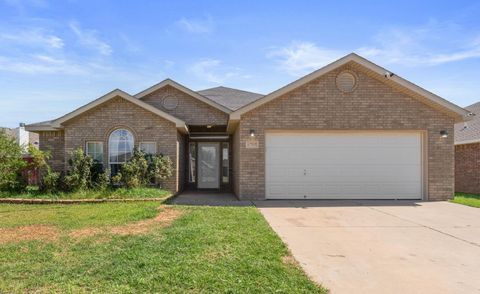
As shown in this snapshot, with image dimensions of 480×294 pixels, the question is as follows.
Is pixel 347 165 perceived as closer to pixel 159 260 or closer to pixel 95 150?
pixel 159 260

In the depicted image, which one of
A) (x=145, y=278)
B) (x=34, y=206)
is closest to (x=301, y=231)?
(x=145, y=278)

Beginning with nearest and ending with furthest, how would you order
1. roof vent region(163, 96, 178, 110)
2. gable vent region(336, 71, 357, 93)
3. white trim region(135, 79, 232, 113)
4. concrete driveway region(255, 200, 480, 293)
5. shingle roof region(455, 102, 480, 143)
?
concrete driveway region(255, 200, 480, 293) → gable vent region(336, 71, 357, 93) → shingle roof region(455, 102, 480, 143) → white trim region(135, 79, 232, 113) → roof vent region(163, 96, 178, 110)

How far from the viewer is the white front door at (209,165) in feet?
63.7

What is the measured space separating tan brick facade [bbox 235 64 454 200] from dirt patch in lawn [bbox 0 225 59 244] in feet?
22.0

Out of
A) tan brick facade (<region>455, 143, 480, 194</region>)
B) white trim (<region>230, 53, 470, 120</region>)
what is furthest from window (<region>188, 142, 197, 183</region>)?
tan brick facade (<region>455, 143, 480, 194</region>)

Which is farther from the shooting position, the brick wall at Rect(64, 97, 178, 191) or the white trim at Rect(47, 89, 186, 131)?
the brick wall at Rect(64, 97, 178, 191)

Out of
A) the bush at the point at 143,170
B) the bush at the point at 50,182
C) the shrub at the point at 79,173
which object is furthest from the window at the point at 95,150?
the bush at the point at 50,182

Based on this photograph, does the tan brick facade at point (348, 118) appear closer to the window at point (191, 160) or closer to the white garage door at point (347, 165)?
the white garage door at point (347, 165)

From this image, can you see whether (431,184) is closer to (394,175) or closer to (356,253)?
(394,175)

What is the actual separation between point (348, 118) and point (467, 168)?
311 inches

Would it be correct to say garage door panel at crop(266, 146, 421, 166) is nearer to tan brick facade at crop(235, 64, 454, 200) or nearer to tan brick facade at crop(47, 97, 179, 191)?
tan brick facade at crop(235, 64, 454, 200)

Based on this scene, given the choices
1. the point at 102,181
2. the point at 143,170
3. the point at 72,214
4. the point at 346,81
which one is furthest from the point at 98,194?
the point at 346,81

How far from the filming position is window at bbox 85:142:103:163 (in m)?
14.3

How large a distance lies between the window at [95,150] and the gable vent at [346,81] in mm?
9481
